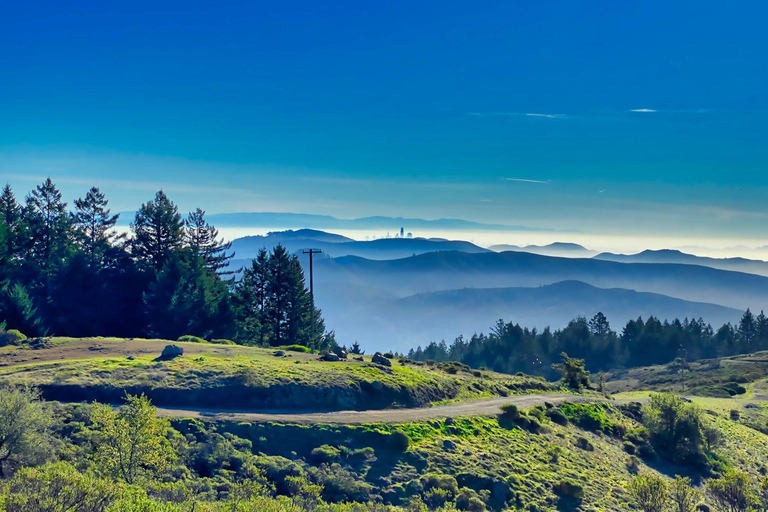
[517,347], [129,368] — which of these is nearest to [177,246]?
[129,368]

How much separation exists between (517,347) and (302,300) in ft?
238

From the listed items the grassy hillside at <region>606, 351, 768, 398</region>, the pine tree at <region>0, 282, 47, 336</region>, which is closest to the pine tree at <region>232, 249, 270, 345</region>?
the pine tree at <region>0, 282, 47, 336</region>

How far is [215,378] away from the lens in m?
34.8

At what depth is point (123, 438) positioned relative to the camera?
1938 cm

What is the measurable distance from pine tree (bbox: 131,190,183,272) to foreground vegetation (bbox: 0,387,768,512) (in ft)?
142

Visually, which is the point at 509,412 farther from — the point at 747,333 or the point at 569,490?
the point at 747,333

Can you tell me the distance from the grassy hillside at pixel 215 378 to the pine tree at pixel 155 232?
2455 cm

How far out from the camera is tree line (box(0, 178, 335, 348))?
203ft

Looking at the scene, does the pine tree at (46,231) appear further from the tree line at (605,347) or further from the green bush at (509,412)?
the tree line at (605,347)

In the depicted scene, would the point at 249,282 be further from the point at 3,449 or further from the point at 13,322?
the point at 3,449

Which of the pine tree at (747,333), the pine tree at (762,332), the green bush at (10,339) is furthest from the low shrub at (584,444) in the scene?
the pine tree at (762,332)

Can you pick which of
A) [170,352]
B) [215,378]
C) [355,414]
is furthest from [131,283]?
[355,414]

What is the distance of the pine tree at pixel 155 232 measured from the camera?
69125mm

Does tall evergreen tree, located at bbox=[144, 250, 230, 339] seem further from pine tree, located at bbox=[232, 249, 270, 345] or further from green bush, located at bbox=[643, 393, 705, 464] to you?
green bush, located at bbox=[643, 393, 705, 464]
